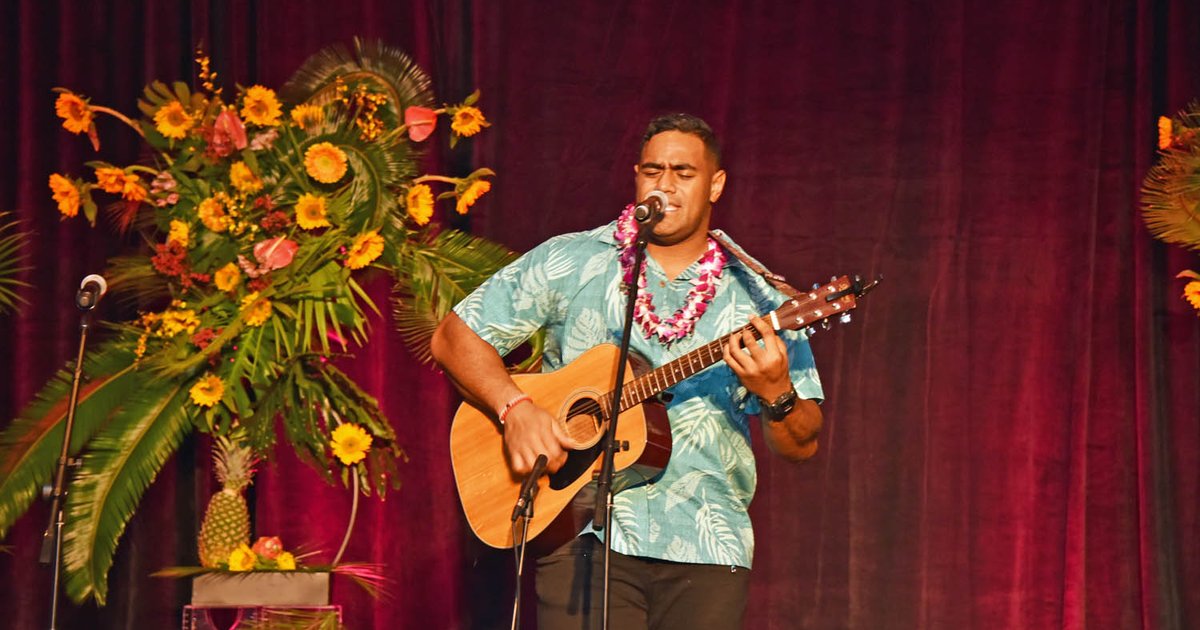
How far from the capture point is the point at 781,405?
123 inches

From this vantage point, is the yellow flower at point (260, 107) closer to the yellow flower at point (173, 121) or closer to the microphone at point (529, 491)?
the yellow flower at point (173, 121)

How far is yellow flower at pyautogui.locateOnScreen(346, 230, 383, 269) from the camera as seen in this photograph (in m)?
4.28

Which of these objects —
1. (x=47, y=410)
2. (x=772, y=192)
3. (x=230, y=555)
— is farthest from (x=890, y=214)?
(x=47, y=410)

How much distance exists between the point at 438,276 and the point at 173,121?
98 cm

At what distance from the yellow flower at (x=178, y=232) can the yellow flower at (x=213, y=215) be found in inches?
2.8

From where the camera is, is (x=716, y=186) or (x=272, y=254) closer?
(x=716, y=186)

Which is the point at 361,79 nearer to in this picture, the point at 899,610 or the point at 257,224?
the point at 257,224

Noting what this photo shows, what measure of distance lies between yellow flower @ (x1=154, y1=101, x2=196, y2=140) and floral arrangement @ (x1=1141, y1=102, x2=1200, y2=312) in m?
3.17

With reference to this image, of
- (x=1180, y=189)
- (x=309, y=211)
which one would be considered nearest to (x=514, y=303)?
(x=309, y=211)

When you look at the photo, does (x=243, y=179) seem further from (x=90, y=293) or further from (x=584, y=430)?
(x=584, y=430)

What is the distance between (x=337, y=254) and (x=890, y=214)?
2.07m

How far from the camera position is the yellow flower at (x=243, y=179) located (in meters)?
4.24

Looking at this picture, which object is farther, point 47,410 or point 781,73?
point 781,73

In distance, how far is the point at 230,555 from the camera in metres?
4.27
